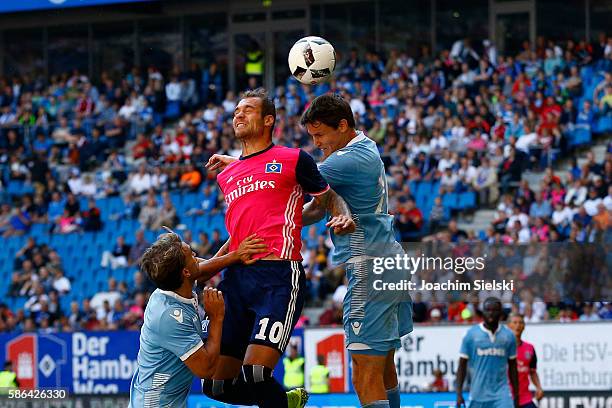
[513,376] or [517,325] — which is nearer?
Result: [513,376]

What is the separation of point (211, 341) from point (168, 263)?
55cm

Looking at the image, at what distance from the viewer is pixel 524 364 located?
14617 mm

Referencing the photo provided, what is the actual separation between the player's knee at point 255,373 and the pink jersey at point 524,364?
733 centimetres

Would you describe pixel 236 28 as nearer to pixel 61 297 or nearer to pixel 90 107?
pixel 90 107

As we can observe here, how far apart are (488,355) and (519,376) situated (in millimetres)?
882

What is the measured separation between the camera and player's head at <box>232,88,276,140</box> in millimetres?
8109

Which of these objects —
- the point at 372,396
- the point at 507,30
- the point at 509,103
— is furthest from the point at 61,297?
the point at 372,396

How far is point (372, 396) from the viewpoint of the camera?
330 inches

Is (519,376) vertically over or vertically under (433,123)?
under

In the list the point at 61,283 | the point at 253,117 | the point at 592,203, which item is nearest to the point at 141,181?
the point at 61,283

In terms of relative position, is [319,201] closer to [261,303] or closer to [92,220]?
[261,303]

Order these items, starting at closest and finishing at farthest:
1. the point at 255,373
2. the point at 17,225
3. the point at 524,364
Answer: the point at 255,373 < the point at 524,364 < the point at 17,225

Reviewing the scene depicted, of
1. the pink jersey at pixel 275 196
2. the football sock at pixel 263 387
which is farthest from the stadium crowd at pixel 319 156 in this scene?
the football sock at pixel 263 387

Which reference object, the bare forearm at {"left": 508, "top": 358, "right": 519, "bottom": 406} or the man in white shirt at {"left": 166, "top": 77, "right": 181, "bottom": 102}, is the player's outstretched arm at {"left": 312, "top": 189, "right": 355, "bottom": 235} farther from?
the man in white shirt at {"left": 166, "top": 77, "right": 181, "bottom": 102}
